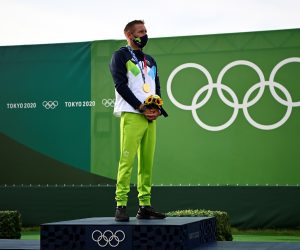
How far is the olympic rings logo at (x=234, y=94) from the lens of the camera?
977cm

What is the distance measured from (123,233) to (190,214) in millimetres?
2031

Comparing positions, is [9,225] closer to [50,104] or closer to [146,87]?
[50,104]

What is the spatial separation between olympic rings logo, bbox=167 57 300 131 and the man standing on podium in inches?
174

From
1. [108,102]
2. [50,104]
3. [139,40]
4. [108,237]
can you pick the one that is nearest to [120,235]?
[108,237]

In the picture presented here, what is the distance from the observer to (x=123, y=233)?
16.6 feet

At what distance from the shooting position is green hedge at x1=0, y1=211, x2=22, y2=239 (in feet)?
26.5

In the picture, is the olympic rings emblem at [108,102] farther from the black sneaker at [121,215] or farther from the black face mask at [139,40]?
the black sneaker at [121,215]

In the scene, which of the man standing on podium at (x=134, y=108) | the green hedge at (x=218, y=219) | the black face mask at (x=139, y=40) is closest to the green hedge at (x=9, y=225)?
Result: the green hedge at (x=218, y=219)

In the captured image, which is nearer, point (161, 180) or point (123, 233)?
point (123, 233)

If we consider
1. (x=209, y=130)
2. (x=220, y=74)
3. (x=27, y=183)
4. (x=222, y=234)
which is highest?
(x=220, y=74)

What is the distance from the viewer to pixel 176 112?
33.4 feet

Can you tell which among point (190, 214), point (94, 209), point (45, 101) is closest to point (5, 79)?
point (45, 101)

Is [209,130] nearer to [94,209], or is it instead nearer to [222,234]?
[94,209]

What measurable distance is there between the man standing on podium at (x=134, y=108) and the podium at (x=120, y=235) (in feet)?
1.01
